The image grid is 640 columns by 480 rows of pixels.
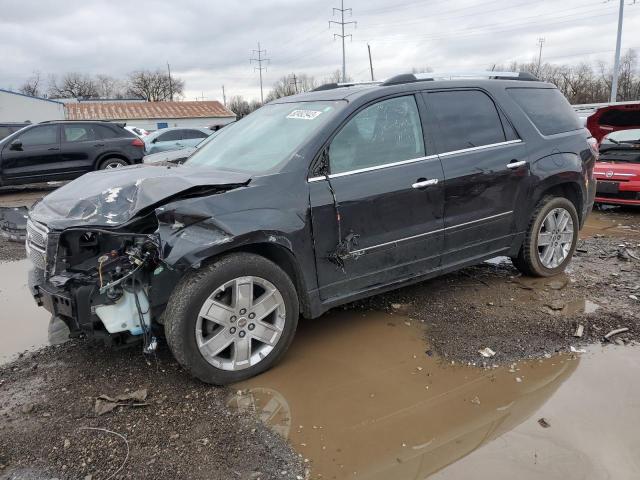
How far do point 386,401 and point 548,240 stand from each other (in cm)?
274

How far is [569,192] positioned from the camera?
4992mm

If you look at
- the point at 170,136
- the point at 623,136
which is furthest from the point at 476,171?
the point at 170,136

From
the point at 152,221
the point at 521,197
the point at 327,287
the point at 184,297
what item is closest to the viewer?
the point at 184,297

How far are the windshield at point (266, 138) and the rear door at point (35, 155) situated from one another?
884cm

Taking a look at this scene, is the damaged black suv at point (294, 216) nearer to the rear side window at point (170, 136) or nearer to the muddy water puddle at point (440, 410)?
the muddy water puddle at point (440, 410)

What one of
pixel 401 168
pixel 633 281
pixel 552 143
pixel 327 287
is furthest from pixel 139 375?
pixel 633 281

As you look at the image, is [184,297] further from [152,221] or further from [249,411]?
[249,411]

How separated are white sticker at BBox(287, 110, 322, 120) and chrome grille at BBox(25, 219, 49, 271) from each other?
1898 mm

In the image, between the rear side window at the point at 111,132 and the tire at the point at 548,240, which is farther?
the rear side window at the point at 111,132

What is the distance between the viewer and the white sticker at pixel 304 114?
12.1 feet

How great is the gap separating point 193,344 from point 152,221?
2.62 feet

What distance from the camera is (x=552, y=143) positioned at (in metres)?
4.63

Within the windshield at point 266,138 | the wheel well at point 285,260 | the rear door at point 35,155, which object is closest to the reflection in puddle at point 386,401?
the wheel well at point 285,260

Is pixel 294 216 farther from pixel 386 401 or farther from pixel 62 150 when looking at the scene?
pixel 62 150
